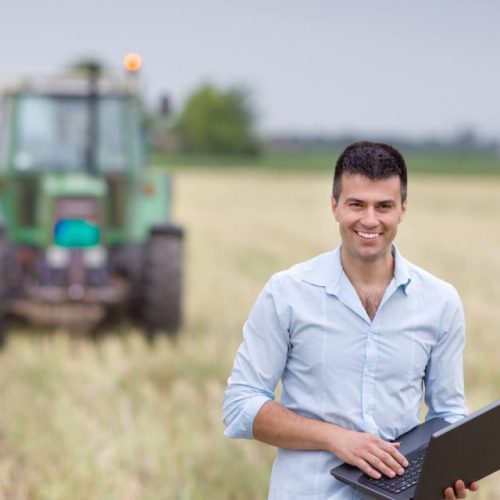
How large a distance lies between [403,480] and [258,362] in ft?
1.36

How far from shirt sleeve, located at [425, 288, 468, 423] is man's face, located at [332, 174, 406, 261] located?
0.25 m

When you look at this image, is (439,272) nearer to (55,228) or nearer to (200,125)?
(55,228)

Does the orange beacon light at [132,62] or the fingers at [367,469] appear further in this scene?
the orange beacon light at [132,62]

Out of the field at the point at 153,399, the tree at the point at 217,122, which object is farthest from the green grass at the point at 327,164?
the field at the point at 153,399

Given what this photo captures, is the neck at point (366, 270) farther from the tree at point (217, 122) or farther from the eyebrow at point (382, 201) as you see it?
the tree at point (217, 122)

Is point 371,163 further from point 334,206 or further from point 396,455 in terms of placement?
point 396,455

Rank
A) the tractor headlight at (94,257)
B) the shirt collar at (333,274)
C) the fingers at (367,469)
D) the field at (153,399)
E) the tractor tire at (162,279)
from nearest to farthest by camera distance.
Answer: the fingers at (367,469), the shirt collar at (333,274), the field at (153,399), the tractor tire at (162,279), the tractor headlight at (94,257)

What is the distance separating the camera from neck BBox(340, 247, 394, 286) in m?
2.41

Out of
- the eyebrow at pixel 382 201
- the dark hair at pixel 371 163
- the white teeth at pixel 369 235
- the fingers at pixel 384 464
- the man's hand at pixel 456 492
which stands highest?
the dark hair at pixel 371 163

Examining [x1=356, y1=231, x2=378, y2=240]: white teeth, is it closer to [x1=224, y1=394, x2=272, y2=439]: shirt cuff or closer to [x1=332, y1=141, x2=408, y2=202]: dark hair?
[x1=332, y1=141, x2=408, y2=202]: dark hair

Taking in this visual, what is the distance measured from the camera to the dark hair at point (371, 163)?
2320 millimetres

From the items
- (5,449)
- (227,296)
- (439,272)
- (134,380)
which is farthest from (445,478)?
(439,272)

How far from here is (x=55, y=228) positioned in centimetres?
775

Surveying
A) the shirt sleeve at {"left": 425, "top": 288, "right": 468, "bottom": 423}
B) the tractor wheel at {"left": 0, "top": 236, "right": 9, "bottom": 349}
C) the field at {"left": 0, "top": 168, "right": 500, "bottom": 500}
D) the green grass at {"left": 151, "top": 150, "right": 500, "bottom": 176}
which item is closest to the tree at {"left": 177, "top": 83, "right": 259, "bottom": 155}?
the green grass at {"left": 151, "top": 150, "right": 500, "bottom": 176}
